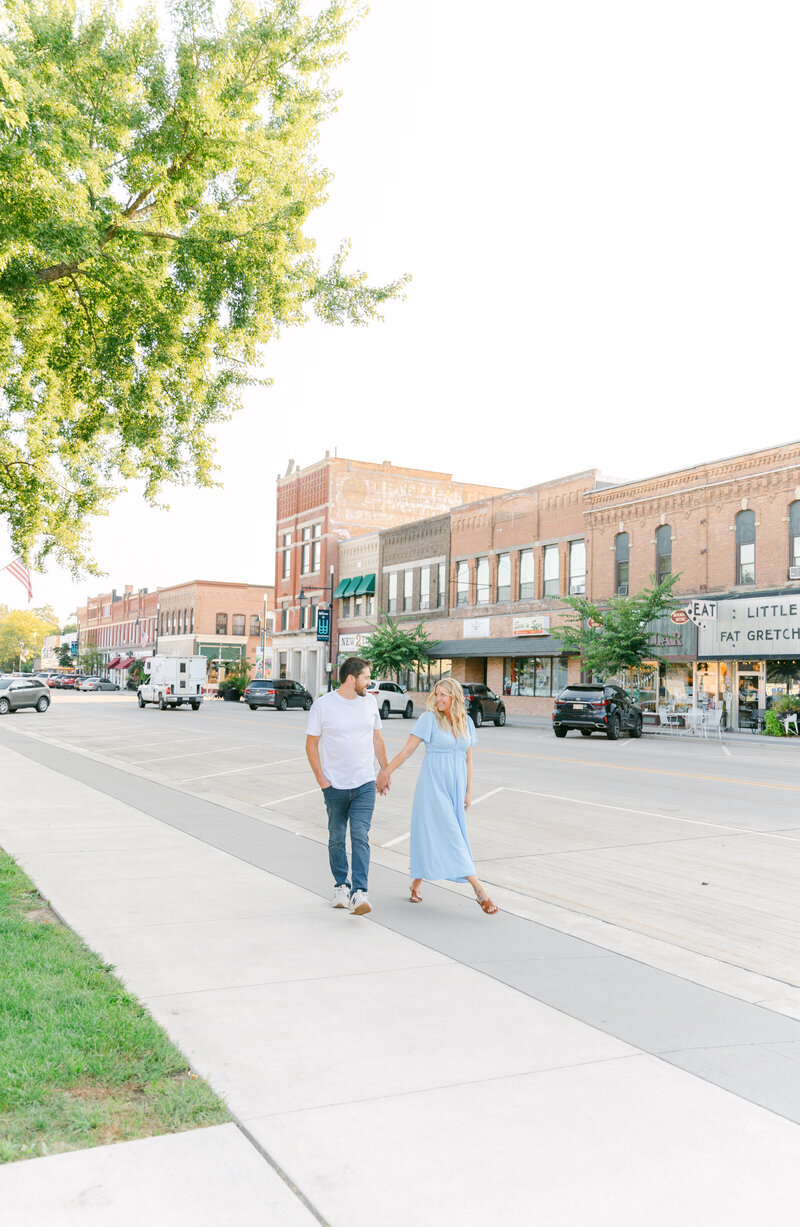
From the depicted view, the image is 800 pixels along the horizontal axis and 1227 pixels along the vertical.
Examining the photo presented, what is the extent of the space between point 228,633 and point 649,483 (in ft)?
203

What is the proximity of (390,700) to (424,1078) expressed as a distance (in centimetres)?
3571

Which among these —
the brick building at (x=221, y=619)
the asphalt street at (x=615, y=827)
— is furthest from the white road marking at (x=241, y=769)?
the brick building at (x=221, y=619)

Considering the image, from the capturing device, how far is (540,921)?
6.80 meters

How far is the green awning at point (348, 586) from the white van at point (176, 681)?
669 inches

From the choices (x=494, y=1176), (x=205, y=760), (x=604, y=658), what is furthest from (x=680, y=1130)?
(x=604, y=658)

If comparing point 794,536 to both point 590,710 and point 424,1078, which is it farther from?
point 424,1078

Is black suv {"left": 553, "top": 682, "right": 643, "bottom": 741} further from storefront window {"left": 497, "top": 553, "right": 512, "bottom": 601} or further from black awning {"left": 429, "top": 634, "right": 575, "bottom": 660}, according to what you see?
storefront window {"left": 497, "top": 553, "right": 512, "bottom": 601}

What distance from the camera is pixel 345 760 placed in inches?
279

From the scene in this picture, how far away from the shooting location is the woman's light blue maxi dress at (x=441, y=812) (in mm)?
6898

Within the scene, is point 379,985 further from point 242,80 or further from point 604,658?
point 604,658

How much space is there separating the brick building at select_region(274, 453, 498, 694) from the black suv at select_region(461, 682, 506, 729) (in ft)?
87.7

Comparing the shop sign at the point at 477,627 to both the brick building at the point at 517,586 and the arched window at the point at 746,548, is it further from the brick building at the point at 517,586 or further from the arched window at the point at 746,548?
the arched window at the point at 746,548

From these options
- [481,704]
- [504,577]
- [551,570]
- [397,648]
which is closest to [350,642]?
[397,648]

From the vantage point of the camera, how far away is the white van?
4412 centimetres
